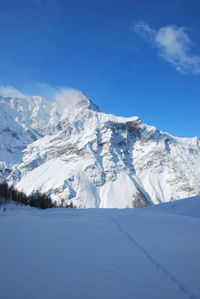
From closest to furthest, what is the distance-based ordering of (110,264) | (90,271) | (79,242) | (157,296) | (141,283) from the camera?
1. (157,296)
2. (141,283)
3. (90,271)
4. (110,264)
5. (79,242)

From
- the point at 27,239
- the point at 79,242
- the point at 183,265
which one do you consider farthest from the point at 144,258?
the point at 27,239

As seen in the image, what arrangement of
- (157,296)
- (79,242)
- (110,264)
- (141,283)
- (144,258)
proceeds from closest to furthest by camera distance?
(157,296), (141,283), (110,264), (144,258), (79,242)

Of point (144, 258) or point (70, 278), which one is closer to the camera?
point (70, 278)

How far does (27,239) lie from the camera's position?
9.29 metres

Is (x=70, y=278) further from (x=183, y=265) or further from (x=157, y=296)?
(x=183, y=265)

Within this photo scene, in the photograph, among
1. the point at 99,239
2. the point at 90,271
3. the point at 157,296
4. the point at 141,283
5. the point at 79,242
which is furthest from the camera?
the point at 99,239

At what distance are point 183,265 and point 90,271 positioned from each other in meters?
2.89

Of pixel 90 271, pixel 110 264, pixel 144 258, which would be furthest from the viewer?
pixel 144 258

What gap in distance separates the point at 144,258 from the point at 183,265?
1211mm

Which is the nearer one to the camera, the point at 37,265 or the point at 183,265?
the point at 37,265

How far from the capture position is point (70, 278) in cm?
540

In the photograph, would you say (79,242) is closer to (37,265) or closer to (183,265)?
(37,265)

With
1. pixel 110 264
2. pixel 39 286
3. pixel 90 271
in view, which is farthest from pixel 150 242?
pixel 39 286

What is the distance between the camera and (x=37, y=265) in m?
→ 6.16
